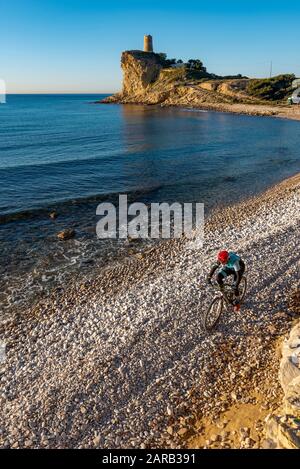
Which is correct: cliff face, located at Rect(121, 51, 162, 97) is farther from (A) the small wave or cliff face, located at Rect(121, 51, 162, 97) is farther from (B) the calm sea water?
(A) the small wave

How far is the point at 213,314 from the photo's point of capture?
12.3 metres

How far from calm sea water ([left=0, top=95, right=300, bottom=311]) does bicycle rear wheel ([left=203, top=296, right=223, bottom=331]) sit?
336 inches

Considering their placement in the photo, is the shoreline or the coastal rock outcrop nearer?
the shoreline

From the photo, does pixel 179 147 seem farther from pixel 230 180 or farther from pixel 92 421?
pixel 92 421

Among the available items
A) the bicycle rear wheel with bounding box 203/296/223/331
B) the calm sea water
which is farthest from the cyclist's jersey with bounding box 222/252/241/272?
the calm sea water

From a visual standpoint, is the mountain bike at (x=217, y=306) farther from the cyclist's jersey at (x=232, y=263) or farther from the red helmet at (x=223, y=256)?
the red helmet at (x=223, y=256)

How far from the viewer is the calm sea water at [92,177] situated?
19594mm

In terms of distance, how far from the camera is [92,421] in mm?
9320

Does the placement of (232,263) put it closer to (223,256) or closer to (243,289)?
(223,256)

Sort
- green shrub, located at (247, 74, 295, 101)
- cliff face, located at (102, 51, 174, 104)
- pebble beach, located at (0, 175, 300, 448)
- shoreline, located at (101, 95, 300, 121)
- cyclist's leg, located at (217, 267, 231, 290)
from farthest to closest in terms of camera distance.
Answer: cliff face, located at (102, 51, 174, 104)
green shrub, located at (247, 74, 295, 101)
shoreline, located at (101, 95, 300, 121)
cyclist's leg, located at (217, 267, 231, 290)
pebble beach, located at (0, 175, 300, 448)

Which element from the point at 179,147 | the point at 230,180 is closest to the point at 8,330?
the point at 230,180

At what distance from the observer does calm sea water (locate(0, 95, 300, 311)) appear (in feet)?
64.3

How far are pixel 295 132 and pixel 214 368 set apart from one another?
7024 cm

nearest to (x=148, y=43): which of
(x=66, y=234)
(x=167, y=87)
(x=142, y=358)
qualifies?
(x=167, y=87)
